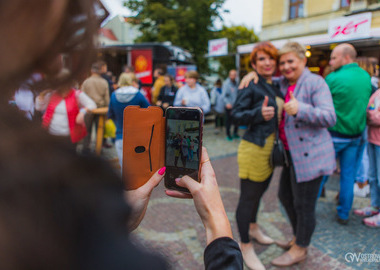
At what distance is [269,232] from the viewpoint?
10.9 feet

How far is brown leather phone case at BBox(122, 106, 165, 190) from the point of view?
3.44 ft

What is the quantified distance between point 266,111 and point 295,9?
17.2 meters

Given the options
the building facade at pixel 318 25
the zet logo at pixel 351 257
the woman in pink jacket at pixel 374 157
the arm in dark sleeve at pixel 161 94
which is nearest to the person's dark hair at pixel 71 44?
the zet logo at pixel 351 257

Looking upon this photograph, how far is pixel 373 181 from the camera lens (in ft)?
11.7

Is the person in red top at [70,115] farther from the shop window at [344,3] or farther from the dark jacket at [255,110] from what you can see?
the shop window at [344,3]

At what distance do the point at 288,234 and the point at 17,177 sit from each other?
3.25 metres

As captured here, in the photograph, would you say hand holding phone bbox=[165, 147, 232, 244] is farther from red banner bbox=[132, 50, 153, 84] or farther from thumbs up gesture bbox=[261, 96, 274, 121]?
red banner bbox=[132, 50, 153, 84]

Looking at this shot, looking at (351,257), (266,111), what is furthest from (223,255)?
(351,257)

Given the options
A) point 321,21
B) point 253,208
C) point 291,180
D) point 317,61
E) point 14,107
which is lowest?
point 253,208

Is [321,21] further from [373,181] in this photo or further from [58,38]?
[58,38]

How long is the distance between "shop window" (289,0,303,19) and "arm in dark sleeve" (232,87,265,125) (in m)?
16.5

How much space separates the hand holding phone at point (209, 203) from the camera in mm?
906

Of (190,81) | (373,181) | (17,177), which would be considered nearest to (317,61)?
(190,81)

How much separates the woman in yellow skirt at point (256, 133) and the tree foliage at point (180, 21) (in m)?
18.2
